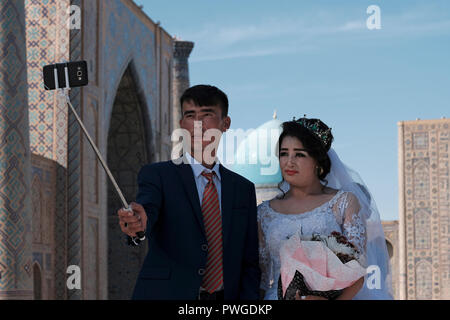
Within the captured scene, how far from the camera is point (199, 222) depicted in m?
2.34

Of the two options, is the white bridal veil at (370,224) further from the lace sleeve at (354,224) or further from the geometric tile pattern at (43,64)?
the geometric tile pattern at (43,64)

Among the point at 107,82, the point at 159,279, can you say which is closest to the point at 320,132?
the point at 159,279

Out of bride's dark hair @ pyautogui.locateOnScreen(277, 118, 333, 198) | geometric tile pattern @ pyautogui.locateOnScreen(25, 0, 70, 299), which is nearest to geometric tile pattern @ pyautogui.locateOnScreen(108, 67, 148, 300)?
geometric tile pattern @ pyautogui.locateOnScreen(25, 0, 70, 299)

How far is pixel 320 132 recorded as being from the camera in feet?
8.66

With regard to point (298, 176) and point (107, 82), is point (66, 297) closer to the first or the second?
point (107, 82)

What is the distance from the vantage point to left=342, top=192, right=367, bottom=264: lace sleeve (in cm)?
242

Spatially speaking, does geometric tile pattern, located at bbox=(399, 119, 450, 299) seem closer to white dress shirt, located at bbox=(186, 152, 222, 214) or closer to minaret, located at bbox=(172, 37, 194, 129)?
minaret, located at bbox=(172, 37, 194, 129)

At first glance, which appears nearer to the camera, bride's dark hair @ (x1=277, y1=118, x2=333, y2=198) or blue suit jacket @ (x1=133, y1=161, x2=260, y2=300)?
blue suit jacket @ (x1=133, y1=161, x2=260, y2=300)

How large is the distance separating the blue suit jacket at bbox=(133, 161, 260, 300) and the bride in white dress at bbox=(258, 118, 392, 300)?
101 millimetres

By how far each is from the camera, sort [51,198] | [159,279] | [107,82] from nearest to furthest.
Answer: [159,279] → [51,198] → [107,82]

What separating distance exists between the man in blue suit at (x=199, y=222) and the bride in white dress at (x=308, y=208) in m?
0.10

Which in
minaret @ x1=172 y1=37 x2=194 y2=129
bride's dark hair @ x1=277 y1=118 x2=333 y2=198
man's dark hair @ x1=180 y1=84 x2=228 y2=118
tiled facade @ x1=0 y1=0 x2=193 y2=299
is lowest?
bride's dark hair @ x1=277 y1=118 x2=333 y2=198

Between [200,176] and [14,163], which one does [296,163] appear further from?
[14,163]
